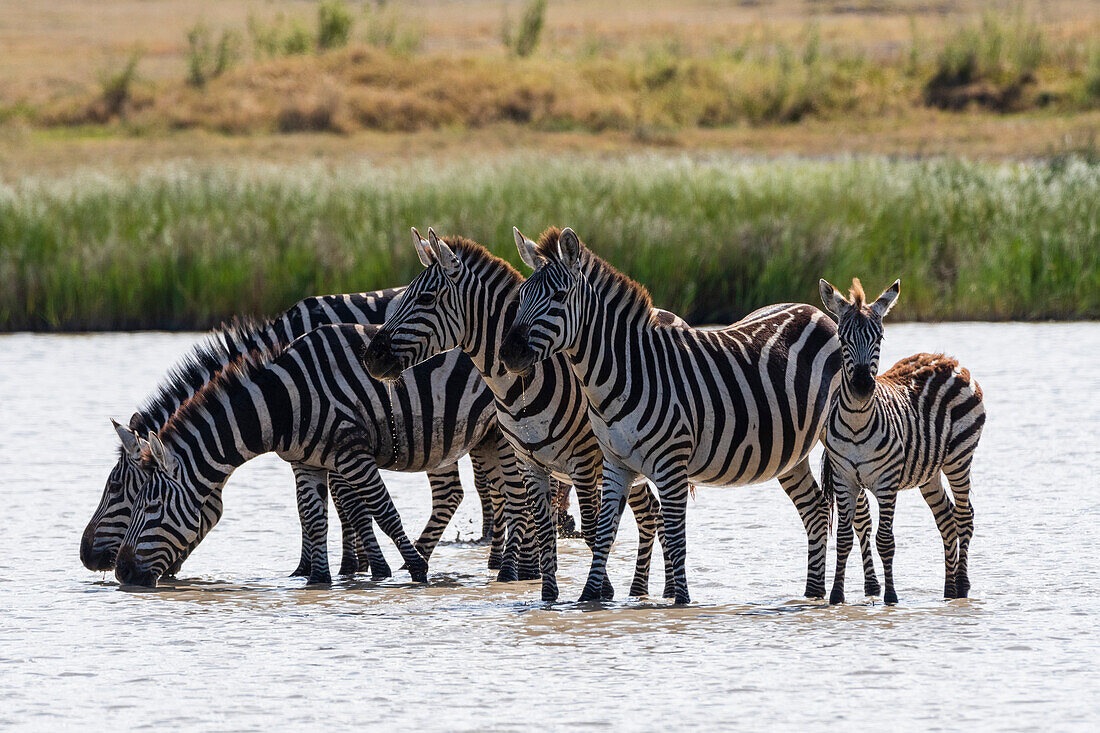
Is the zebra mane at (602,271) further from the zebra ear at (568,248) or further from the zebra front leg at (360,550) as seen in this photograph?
the zebra front leg at (360,550)

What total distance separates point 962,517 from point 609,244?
10209 mm

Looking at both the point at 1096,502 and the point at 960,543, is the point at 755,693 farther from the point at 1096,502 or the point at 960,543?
the point at 1096,502

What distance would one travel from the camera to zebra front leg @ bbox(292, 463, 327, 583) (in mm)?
8773

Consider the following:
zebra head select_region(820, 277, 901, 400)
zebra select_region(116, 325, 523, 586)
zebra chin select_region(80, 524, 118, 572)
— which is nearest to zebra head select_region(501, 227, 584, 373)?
zebra head select_region(820, 277, 901, 400)

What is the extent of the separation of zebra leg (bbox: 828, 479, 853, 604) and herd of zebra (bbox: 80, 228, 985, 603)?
0.05 ft

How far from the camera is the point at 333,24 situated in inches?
2106

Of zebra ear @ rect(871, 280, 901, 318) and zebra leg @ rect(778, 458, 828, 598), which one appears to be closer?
zebra ear @ rect(871, 280, 901, 318)

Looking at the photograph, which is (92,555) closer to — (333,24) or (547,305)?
(547,305)

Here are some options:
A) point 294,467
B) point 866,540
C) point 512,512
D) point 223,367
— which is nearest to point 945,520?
point 866,540

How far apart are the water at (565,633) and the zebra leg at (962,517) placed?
151 millimetres

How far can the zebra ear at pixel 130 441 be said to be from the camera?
8633 millimetres

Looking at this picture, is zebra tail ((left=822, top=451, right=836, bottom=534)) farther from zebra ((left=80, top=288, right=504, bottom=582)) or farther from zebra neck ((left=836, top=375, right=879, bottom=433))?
zebra ((left=80, top=288, right=504, bottom=582))

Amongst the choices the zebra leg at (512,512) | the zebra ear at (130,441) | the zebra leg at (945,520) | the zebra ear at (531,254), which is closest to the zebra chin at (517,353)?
the zebra ear at (531,254)

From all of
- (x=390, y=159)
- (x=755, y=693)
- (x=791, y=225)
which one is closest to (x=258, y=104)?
(x=390, y=159)
